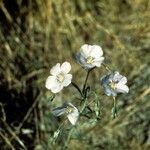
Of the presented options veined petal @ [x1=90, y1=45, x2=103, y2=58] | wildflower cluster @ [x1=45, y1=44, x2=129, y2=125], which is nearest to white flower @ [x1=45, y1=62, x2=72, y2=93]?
wildflower cluster @ [x1=45, y1=44, x2=129, y2=125]

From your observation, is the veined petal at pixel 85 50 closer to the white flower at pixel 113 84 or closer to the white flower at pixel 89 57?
the white flower at pixel 89 57

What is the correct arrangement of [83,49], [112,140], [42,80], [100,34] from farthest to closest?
[100,34] → [42,80] → [112,140] → [83,49]

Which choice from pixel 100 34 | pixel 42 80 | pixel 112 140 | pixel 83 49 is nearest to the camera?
pixel 83 49

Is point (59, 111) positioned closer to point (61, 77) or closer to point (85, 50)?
point (61, 77)

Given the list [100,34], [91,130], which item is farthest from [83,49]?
[100,34]

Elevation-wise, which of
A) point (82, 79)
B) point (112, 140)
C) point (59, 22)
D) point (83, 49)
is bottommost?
point (112, 140)

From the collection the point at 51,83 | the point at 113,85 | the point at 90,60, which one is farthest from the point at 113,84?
the point at 51,83

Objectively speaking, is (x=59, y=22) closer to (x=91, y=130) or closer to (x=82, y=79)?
(x=82, y=79)
